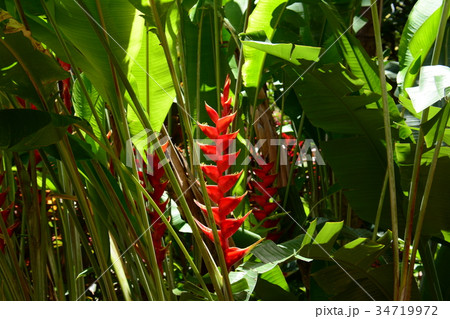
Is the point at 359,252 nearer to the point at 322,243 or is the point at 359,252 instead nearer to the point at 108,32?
the point at 322,243

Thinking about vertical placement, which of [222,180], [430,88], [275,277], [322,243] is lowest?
[275,277]

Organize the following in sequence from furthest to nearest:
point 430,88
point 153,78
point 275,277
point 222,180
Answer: point 275,277 → point 153,78 → point 222,180 → point 430,88

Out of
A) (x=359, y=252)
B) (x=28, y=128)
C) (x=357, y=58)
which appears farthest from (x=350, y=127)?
(x=28, y=128)

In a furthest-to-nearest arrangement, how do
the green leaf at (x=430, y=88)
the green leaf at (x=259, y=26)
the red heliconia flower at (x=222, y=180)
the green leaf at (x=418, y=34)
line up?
the green leaf at (x=259, y=26) < the green leaf at (x=418, y=34) < the red heliconia flower at (x=222, y=180) < the green leaf at (x=430, y=88)

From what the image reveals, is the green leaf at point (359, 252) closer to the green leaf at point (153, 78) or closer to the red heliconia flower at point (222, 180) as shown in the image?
the red heliconia flower at point (222, 180)

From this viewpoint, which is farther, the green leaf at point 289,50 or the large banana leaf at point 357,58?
the large banana leaf at point 357,58

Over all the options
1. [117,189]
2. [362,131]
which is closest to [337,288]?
[362,131]

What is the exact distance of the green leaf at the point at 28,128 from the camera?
591mm

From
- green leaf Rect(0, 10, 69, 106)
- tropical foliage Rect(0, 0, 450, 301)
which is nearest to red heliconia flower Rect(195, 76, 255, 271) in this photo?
tropical foliage Rect(0, 0, 450, 301)
